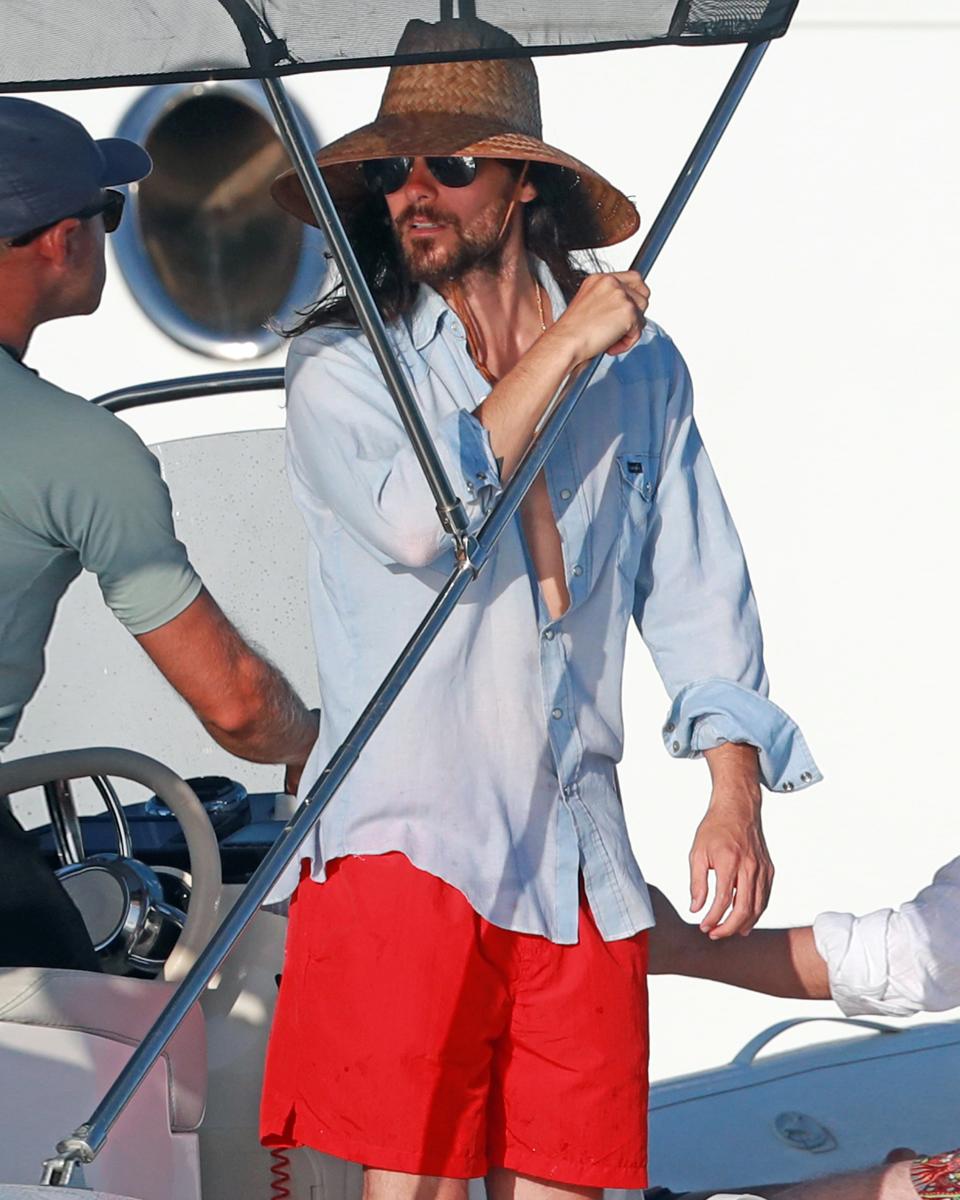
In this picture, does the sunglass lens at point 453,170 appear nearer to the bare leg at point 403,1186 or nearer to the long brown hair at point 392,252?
the long brown hair at point 392,252

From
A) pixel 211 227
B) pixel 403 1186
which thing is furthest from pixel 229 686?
pixel 211 227

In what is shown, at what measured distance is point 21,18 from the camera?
1230 millimetres

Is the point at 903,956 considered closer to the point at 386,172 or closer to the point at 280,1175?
the point at 280,1175

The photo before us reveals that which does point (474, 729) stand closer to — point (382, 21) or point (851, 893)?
point (382, 21)

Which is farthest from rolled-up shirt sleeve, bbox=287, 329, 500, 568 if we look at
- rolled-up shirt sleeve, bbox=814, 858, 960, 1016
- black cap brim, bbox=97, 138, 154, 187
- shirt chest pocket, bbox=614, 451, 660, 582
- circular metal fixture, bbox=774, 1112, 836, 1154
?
circular metal fixture, bbox=774, 1112, 836, 1154

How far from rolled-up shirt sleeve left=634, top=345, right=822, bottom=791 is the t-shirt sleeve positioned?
1.65ft

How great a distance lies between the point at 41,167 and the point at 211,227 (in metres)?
1.60

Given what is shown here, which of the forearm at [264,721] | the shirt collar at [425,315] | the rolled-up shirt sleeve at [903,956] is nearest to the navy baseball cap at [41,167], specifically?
the shirt collar at [425,315]

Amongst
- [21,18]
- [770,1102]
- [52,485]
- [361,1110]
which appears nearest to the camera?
[21,18]

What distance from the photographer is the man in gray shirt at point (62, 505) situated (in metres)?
1.64

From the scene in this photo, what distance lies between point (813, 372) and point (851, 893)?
3.75 ft

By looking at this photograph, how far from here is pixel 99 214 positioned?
1.76 metres

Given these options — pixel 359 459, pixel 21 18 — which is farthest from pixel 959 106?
pixel 21 18

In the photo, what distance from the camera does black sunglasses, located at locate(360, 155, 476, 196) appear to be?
160 centimetres
